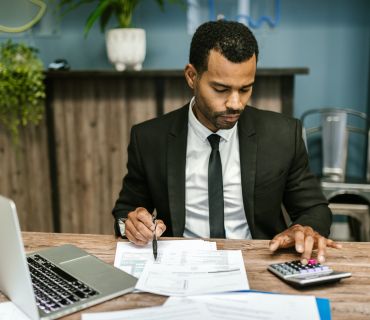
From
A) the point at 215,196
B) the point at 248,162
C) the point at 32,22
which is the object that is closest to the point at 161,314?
the point at 215,196

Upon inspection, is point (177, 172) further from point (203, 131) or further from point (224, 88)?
point (224, 88)

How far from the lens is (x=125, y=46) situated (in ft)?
8.91

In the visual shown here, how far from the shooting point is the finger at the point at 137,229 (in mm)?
1220

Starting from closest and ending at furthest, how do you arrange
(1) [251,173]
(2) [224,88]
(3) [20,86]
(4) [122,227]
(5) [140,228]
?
(5) [140,228] < (4) [122,227] < (2) [224,88] < (1) [251,173] < (3) [20,86]

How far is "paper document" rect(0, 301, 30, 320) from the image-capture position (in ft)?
2.95

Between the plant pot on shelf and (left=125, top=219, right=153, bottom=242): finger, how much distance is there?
1666 millimetres

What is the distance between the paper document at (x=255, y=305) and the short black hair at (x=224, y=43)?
732 millimetres

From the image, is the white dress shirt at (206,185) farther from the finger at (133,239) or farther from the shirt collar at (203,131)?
the finger at (133,239)

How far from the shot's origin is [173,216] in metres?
1.55

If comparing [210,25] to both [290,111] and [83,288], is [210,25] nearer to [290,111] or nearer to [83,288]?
[83,288]

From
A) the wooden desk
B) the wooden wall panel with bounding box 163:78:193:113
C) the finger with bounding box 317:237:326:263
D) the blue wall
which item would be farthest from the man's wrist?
the blue wall

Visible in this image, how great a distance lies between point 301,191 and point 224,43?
57 cm

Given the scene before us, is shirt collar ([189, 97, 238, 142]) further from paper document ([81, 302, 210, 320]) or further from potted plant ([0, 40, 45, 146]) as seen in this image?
potted plant ([0, 40, 45, 146])

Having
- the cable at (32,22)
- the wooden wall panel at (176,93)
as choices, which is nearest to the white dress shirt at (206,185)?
the wooden wall panel at (176,93)
